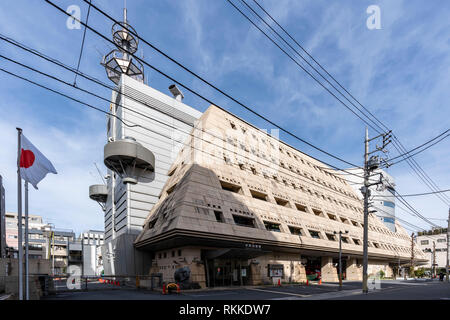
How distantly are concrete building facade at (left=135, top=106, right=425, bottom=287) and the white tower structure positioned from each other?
1788 mm

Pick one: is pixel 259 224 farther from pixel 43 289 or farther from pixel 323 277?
pixel 43 289

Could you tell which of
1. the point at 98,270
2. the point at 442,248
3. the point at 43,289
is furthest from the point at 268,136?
the point at 442,248

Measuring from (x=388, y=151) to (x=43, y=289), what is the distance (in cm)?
3105

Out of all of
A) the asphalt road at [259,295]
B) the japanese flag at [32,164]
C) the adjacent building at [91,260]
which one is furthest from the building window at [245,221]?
the adjacent building at [91,260]

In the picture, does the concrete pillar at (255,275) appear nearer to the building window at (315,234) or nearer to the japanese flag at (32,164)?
the building window at (315,234)

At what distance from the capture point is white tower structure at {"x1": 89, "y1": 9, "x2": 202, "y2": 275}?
3428 cm

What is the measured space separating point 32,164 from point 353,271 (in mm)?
47224

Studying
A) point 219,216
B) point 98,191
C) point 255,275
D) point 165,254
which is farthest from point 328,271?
point 98,191

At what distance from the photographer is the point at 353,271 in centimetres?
4381

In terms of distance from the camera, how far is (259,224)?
29812mm

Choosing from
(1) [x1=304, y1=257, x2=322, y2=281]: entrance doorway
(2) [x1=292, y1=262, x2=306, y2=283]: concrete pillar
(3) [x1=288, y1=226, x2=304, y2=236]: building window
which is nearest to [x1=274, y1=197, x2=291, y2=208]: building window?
(3) [x1=288, y1=226, x2=304, y2=236]: building window

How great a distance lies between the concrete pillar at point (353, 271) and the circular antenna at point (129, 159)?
3545 cm

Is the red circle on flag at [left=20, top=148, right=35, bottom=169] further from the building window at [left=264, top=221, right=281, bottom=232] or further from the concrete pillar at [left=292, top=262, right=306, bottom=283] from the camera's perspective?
the concrete pillar at [left=292, top=262, right=306, bottom=283]

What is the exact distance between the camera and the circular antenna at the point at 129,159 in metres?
34.4
